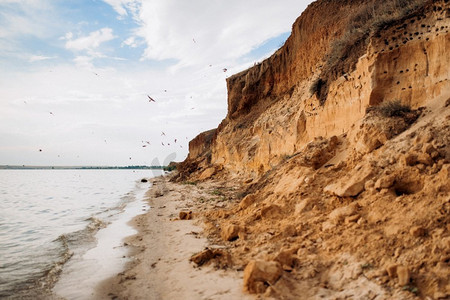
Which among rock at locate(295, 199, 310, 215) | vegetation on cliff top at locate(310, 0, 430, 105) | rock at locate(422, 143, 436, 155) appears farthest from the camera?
vegetation on cliff top at locate(310, 0, 430, 105)

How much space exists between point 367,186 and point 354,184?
0.28 meters

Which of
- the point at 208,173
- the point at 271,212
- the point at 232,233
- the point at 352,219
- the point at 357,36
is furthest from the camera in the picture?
the point at 208,173

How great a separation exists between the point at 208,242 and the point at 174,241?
1.17 meters

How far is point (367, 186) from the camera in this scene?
5.33 m

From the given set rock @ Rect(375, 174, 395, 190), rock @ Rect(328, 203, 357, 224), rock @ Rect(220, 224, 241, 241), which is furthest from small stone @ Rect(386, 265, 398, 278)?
rock @ Rect(220, 224, 241, 241)

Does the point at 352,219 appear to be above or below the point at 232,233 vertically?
above

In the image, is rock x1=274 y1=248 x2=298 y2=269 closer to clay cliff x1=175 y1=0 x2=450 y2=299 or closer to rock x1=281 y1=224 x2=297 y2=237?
clay cliff x1=175 y1=0 x2=450 y2=299

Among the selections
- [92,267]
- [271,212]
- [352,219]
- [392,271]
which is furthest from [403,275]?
[92,267]

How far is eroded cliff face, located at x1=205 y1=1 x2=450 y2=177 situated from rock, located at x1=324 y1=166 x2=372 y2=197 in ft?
9.73

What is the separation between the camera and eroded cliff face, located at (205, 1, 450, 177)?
7.13 meters

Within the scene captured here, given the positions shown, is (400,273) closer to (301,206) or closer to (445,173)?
(445,173)

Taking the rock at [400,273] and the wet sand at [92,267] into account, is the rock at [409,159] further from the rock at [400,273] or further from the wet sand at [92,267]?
the wet sand at [92,267]

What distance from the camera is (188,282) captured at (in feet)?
15.1

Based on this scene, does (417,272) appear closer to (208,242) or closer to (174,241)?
(208,242)
